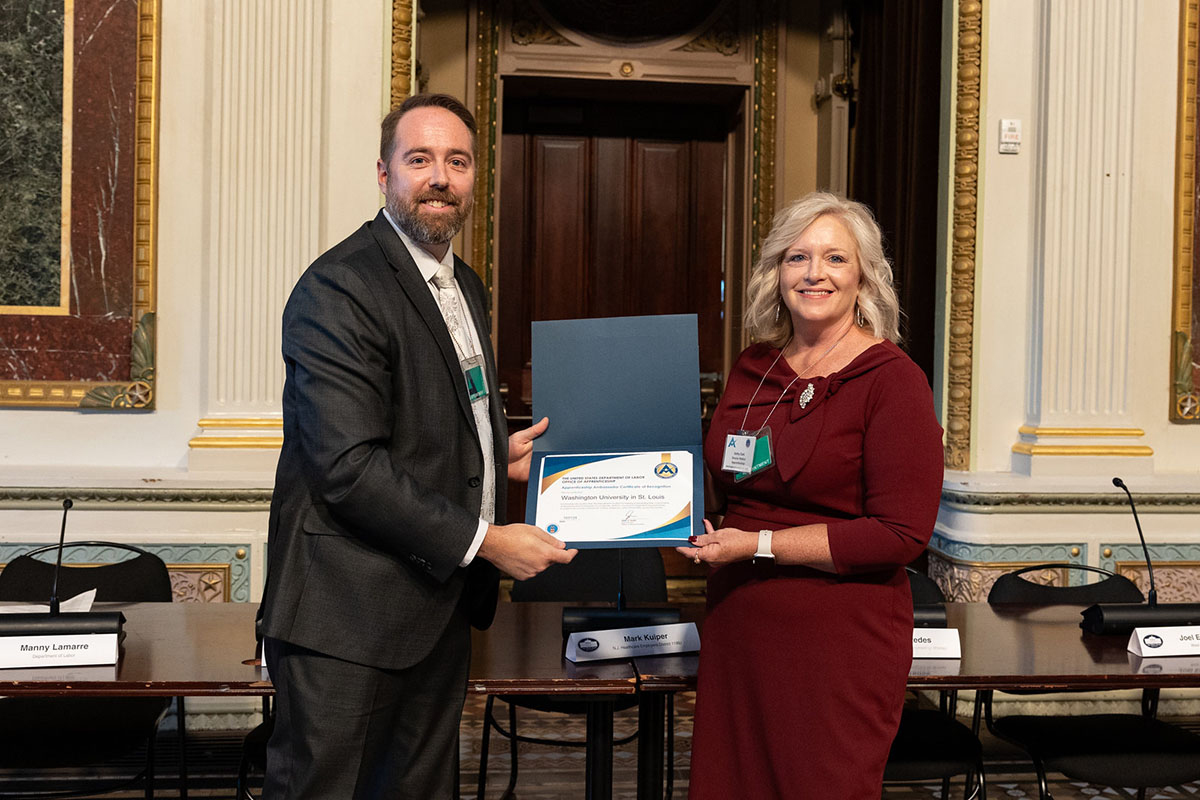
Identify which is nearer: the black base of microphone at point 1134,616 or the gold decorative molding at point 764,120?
the black base of microphone at point 1134,616

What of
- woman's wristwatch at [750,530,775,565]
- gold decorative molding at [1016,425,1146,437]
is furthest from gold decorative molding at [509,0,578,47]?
woman's wristwatch at [750,530,775,565]

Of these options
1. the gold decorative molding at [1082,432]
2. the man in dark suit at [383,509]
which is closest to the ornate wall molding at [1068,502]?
the gold decorative molding at [1082,432]

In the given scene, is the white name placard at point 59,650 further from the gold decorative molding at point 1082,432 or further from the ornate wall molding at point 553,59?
the ornate wall molding at point 553,59

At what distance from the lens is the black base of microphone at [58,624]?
93.0 inches

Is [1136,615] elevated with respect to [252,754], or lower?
elevated

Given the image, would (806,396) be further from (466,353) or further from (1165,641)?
(1165,641)

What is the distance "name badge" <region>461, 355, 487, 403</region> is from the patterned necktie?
0.01 meters

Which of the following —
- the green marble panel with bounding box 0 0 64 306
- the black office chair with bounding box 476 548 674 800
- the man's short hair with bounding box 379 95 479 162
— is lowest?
the black office chair with bounding box 476 548 674 800

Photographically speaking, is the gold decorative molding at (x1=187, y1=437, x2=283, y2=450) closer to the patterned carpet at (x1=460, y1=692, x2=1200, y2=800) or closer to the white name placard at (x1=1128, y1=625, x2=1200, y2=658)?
the patterned carpet at (x1=460, y1=692, x2=1200, y2=800)

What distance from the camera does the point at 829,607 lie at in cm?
204

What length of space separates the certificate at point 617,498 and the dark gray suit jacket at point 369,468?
0.21 meters

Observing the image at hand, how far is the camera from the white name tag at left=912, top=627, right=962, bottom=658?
2.57 m

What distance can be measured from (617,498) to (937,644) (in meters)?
0.95

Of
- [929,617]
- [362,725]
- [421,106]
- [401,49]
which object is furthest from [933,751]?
[401,49]
